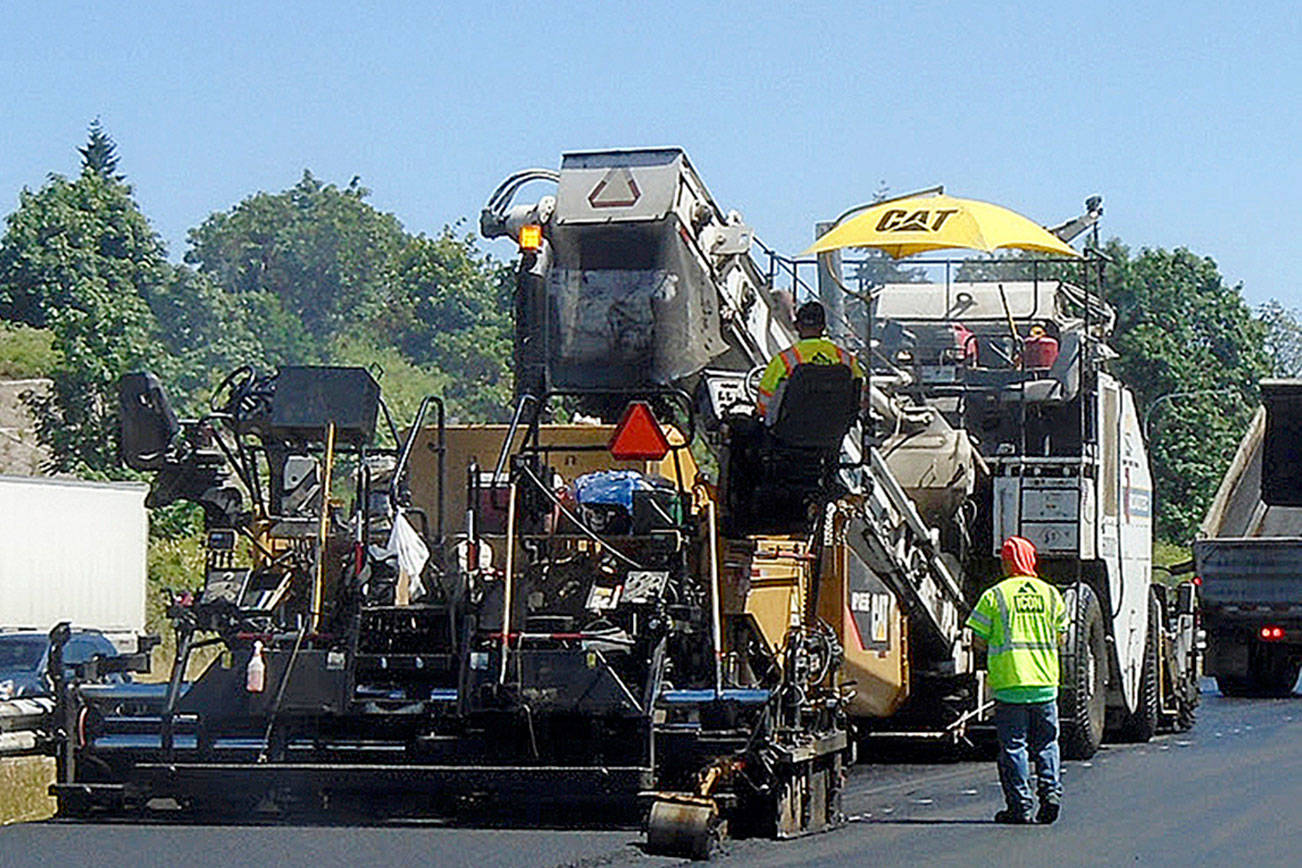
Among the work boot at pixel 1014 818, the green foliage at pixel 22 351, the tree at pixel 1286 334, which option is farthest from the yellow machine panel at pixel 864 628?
the tree at pixel 1286 334

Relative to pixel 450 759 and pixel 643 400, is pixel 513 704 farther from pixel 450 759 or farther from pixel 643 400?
pixel 643 400

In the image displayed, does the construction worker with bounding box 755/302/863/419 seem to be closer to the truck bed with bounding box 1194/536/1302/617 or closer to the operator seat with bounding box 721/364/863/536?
the operator seat with bounding box 721/364/863/536

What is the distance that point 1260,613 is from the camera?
27.2 meters

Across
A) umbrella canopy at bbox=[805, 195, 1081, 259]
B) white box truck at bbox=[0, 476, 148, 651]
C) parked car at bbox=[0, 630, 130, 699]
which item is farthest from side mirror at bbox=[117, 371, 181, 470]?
white box truck at bbox=[0, 476, 148, 651]

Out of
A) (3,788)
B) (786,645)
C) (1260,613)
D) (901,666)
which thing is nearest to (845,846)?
(786,645)

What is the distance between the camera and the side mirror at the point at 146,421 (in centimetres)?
1269

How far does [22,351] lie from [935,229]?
32432 mm

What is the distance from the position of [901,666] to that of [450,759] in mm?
4907

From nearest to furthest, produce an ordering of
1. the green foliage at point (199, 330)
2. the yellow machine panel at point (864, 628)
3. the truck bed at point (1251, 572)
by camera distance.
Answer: the yellow machine panel at point (864, 628), the green foliage at point (199, 330), the truck bed at point (1251, 572)

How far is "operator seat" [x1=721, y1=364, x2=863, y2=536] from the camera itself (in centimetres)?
1175

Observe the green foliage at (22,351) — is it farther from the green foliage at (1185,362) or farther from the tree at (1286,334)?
the tree at (1286,334)

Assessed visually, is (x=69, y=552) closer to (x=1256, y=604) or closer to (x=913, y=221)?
(x=1256, y=604)

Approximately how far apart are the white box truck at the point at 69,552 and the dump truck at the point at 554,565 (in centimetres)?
1430

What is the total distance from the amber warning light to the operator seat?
1.14 feet
